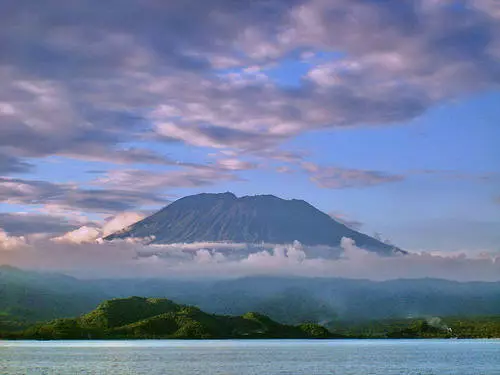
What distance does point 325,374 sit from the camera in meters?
178

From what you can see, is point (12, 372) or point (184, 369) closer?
point (12, 372)

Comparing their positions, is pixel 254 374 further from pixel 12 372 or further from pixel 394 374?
pixel 12 372

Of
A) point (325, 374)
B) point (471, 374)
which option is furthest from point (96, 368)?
point (471, 374)

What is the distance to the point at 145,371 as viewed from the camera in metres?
188

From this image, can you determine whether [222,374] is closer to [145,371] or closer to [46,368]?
[145,371]

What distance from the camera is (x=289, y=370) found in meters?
193

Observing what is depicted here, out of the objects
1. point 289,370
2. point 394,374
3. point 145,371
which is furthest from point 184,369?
point 394,374

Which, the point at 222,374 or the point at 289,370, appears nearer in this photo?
the point at 222,374

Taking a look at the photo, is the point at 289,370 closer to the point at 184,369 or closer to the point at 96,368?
the point at 184,369

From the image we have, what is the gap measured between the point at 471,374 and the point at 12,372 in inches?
4255

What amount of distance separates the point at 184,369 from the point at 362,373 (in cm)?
4711

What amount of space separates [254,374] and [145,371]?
29.1 metres

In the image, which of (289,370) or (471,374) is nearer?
(471,374)

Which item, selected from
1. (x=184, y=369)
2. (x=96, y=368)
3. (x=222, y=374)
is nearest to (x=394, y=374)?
(x=222, y=374)
